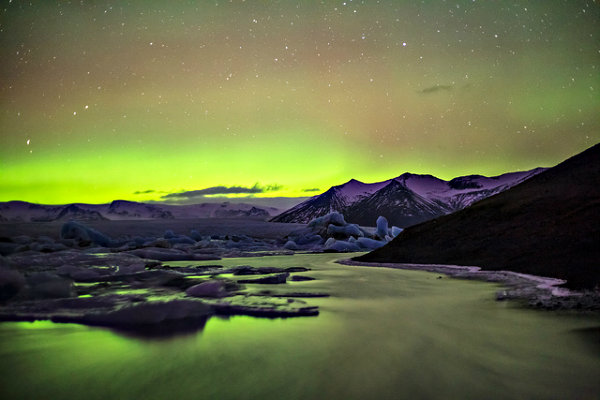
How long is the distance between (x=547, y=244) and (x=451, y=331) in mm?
9317

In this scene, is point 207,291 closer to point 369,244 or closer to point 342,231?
point 369,244

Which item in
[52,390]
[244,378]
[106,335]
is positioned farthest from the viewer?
[106,335]

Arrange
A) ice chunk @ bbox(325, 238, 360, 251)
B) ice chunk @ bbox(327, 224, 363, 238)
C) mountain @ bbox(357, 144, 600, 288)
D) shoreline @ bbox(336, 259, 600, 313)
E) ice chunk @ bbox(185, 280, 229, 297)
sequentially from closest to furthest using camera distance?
shoreline @ bbox(336, 259, 600, 313), ice chunk @ bbox(185, 280, 229, 297), mountain @ bbox(357, 144, 600, 288), ice chunk @ bbox(325, 238, 360, 251), ice chunk @ bbox(327, 224, 363, 238)

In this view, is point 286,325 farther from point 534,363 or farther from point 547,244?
point 547,244

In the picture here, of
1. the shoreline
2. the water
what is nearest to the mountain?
the shoreline

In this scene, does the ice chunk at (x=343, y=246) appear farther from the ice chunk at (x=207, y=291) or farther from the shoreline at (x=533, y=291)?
the ice chunk at (x=207, y=291)

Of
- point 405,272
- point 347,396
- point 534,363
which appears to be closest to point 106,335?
point 347,396

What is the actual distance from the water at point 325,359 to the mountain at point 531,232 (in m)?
4.40

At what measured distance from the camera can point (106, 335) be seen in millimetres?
6332

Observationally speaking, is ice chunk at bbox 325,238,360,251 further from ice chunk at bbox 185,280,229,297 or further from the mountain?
ice chunk at bbox 185,280,229,297

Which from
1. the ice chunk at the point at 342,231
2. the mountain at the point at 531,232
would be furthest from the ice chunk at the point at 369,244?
the mountain at the point at 531,232

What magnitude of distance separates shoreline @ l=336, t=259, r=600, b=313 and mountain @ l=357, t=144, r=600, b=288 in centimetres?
53

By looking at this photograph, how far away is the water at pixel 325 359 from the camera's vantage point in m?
4.09

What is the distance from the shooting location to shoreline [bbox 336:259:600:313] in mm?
7498
